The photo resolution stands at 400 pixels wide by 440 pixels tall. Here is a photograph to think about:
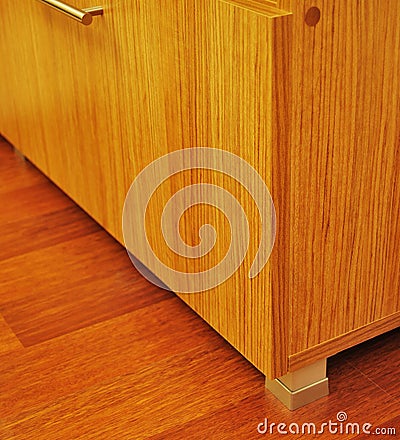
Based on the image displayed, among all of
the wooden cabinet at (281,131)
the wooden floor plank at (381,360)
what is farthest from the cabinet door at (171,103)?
the wooden floor plank at (381,360)

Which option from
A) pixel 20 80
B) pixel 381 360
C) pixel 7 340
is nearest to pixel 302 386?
pixel 381 360

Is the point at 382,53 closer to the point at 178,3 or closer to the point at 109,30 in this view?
the point at 178,3

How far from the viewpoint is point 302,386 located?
3.25 ft

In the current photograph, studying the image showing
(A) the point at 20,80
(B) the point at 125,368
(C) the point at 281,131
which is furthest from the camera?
(A) the point at 20,80

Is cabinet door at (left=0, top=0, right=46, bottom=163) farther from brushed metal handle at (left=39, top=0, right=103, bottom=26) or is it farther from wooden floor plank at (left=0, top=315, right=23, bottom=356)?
wooden floor plank at (left=0, top=315, right=23, bottom=356)

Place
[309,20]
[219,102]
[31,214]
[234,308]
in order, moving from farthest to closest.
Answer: [31,214] < [234,308] < [219,102] < [309,20]

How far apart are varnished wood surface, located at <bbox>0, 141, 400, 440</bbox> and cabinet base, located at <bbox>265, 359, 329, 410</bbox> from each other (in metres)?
0.01

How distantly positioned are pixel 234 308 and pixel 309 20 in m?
0.37

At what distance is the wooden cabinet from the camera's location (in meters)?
0.80

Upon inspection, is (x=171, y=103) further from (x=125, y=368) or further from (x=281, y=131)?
(x=125, y=368)

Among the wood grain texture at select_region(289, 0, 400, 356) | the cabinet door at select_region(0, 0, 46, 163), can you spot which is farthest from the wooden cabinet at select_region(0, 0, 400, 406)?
the cabinet door at select_region(0, 0, 46, 163)

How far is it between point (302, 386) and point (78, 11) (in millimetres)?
537

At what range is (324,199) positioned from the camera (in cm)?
88

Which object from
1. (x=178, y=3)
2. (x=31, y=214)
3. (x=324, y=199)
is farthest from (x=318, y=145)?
(x=31, y=214)
